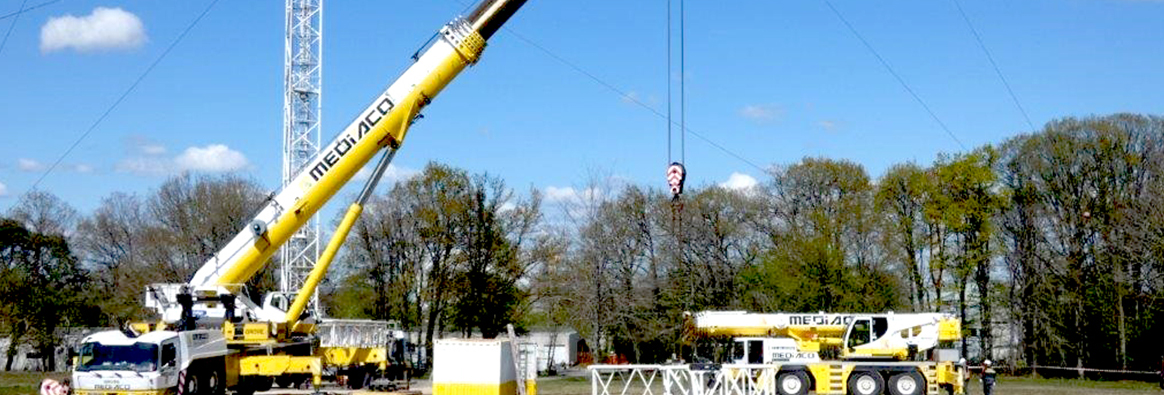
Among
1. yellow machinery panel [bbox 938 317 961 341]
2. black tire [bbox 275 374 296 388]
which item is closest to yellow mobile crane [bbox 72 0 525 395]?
black tire [bbox 275 374 296 388]

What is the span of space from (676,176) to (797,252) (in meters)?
32.3

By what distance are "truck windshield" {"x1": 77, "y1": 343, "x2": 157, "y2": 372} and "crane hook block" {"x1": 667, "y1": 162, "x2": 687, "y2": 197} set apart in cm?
1195

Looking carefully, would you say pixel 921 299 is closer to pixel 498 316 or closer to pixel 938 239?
pixel 938 239

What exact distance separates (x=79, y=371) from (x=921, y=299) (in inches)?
1658

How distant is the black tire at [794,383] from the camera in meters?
33.7

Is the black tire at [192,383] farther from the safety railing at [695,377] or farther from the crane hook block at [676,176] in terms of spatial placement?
the crane hook block at [676,176]

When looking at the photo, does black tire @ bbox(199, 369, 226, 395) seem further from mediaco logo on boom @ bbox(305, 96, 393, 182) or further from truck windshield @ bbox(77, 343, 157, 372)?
mediaco logo on boom @ bbox(305, 96, 393, 182)

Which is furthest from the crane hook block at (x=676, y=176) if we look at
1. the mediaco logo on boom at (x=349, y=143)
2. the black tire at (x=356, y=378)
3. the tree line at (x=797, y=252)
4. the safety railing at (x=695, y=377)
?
the tree line at (x=797, y=252)

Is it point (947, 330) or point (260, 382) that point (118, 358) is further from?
point (947, 330)

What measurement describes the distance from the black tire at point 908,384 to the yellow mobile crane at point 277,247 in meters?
14.8

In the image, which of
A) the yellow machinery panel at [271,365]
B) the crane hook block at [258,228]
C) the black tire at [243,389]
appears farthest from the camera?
the black tire at [243,389]

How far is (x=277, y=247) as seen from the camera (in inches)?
1180

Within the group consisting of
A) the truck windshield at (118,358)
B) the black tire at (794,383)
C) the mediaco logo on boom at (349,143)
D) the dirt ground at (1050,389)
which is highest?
the mediaco logo on boom at (349,143)

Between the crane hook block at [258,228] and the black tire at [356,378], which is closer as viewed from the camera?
the crane hook block at [258,228]
